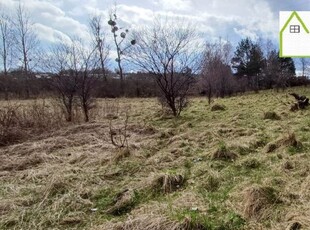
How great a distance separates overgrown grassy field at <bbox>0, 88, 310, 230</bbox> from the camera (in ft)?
8.71

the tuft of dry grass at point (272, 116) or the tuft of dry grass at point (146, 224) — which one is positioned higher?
the tuft of dry grass at point (272, 116)

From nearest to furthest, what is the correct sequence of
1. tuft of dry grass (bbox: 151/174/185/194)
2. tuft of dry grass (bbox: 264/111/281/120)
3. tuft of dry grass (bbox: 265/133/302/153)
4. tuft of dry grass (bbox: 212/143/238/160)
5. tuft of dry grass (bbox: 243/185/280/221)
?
1. tuft of dry grass (bbox: 243/185/280/221)
2. tuft of dry grass (bbox: 151/174/185/194)
3. tuft of dry grass (bbox: 212/143/238/160)
4. tuft of dry grass (bbox: 265/133/302/153)
5. tuft of dry grass (bbox: 264/111/281/120)

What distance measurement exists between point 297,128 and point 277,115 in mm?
1947

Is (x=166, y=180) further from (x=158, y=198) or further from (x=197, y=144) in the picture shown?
(x=197, y=144)

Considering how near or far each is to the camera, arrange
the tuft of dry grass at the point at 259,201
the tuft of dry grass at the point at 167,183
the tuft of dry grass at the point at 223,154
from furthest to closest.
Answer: the tuft of dry grass at the point at 223,154 < the tuft of dry grass at the point at 167,183 < the tuft of dry grass at the point at 259,201

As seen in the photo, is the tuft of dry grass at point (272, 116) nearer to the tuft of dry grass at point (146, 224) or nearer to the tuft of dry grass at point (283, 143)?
the tuft of dry grass at point (283, 143)

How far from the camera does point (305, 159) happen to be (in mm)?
3928

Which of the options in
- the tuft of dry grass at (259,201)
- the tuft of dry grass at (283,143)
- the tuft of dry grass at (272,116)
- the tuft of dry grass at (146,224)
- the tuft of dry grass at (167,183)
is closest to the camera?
the tuft of dry grass at (146,224)

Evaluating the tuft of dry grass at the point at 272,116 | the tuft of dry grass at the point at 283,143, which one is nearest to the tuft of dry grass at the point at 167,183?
the tuft of dry grass at the point at 283,143

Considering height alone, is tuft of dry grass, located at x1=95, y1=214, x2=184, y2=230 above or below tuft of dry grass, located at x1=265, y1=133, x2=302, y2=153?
below

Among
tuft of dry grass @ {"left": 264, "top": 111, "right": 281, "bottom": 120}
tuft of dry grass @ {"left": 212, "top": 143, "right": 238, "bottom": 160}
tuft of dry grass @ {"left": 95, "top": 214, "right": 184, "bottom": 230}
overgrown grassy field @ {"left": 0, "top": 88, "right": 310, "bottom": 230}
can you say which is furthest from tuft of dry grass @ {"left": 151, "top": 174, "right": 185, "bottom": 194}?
tuft of dry grass @ {"left": 264, "top": 111, "right": 281, "bottom": 120}

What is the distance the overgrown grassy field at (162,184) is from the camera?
104 inches

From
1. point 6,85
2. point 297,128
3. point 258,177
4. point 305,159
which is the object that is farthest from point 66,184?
point 6,85

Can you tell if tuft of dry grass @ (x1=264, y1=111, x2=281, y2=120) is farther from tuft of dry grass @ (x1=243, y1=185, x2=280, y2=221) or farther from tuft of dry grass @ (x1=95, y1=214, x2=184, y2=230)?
tuft of dry grass @ (x1=95, y1=214, x2=184, y2=230)
